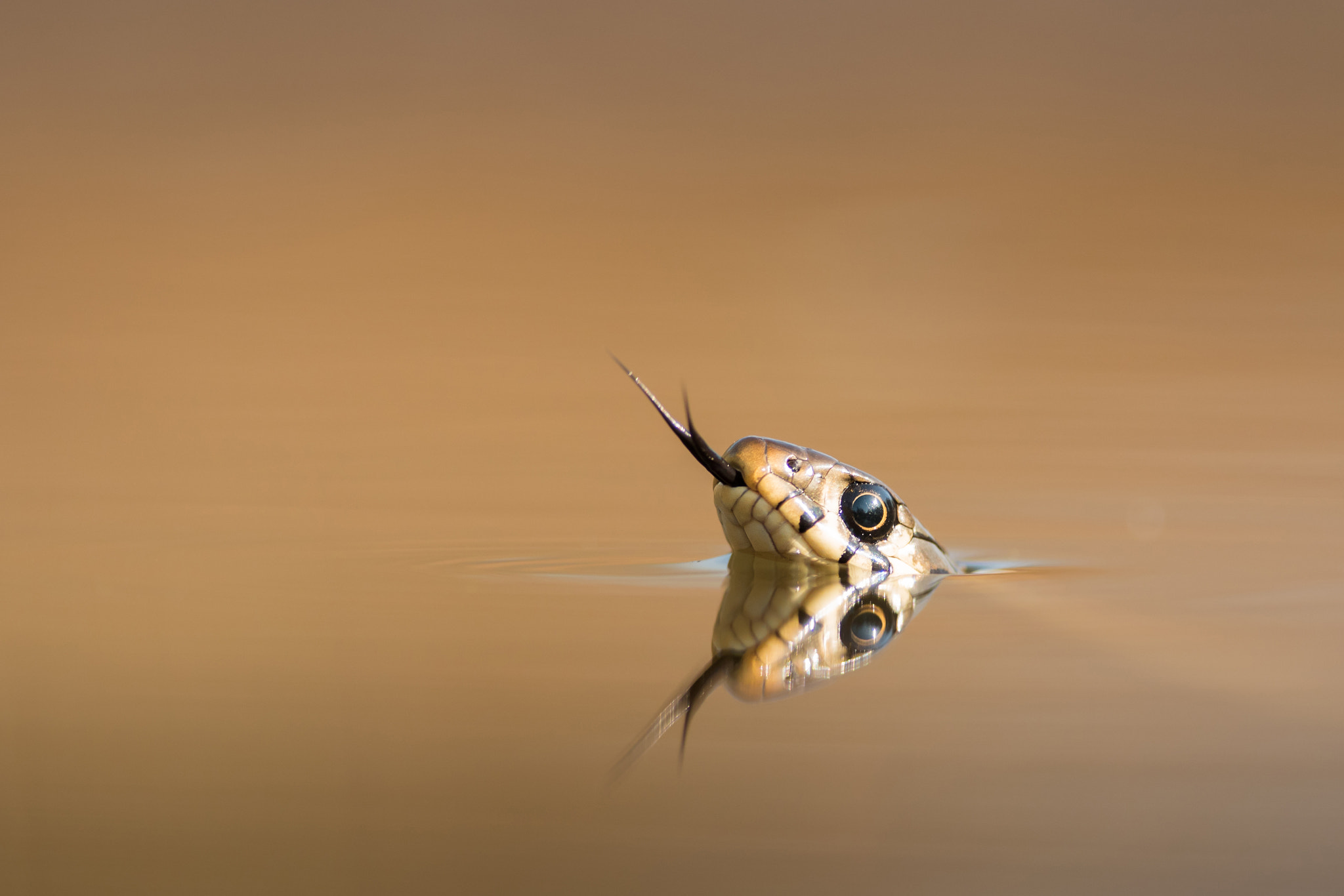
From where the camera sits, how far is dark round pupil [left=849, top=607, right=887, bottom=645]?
13.6ft

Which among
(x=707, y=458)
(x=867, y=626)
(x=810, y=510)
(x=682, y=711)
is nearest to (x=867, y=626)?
(x=867, y=626)

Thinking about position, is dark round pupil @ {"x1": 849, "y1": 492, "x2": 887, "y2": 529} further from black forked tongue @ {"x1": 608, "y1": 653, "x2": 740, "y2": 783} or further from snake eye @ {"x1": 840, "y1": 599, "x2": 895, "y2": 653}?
black forked tongue @ {"x1": 608, "y1": 653, "x2": 740, "y2": 783}

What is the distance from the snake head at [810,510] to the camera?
16.8 feet

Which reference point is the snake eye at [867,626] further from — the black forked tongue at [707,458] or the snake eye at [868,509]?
the black forked tongue at [707,458]

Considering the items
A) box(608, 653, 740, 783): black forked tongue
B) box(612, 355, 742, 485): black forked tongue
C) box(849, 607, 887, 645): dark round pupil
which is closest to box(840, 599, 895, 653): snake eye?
box(849, 607, 887, 645): dark round pupil

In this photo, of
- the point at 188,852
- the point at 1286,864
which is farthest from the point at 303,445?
the point at 1286,864

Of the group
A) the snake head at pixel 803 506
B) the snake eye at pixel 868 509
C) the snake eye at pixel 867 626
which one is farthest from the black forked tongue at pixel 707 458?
the snake eye at pixel 867 626

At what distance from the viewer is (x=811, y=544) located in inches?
206

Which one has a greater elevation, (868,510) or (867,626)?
(868,510)

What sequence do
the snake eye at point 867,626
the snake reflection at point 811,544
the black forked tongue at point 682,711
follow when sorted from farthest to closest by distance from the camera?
1. the snake reflection at point 811,544
2. the snake eye at point 867,626
3. the black forked tongue at point 682,711

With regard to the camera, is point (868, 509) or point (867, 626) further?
point (868, 509)

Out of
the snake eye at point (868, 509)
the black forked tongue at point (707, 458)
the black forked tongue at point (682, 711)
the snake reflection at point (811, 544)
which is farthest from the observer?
the snake eye at point (868, 509)

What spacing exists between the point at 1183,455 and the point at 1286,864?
7.14 metres

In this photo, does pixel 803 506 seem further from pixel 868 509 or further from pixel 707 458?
pixel 707 458
